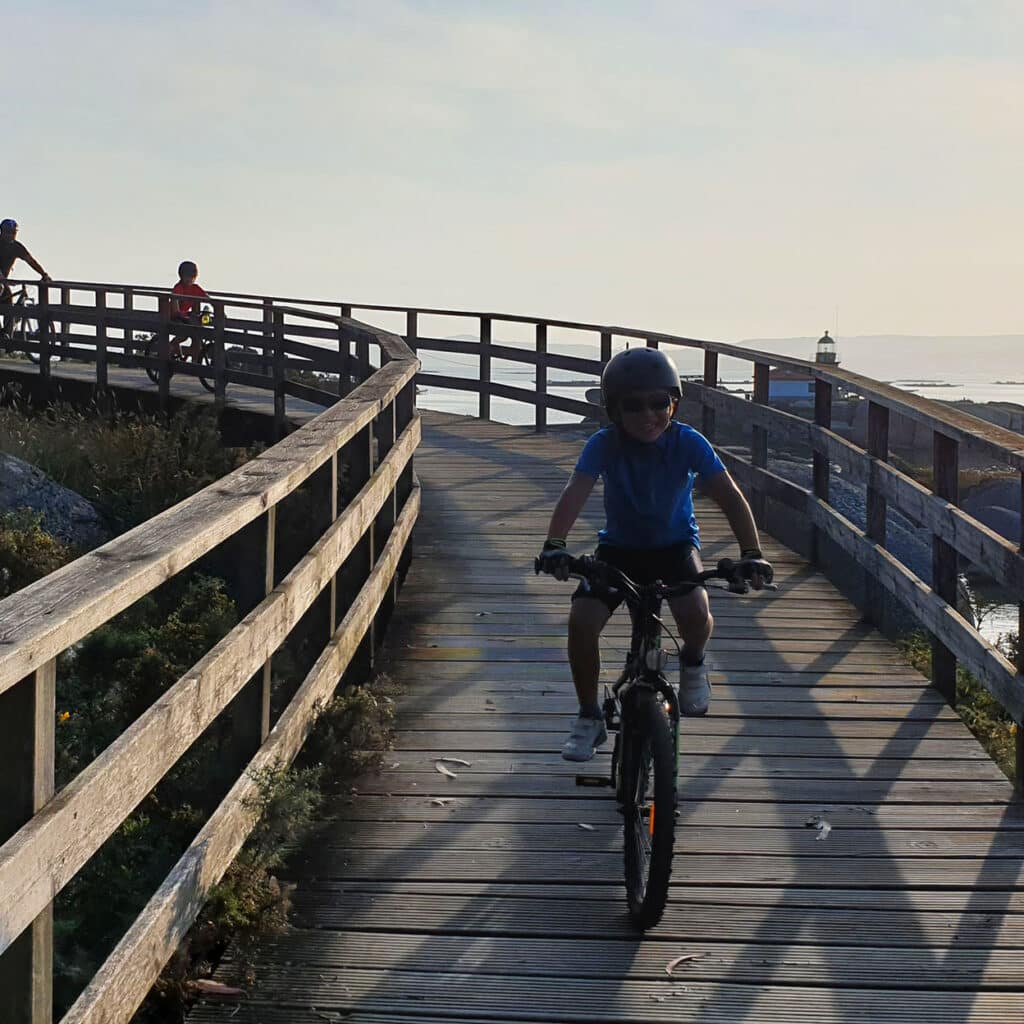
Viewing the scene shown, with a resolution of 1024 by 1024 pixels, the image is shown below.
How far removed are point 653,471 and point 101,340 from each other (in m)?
14.7

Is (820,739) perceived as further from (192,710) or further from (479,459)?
(479,459)

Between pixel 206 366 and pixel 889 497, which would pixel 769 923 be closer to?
pixel 889 497

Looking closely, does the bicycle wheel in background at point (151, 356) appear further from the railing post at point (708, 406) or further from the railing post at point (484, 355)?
the railing post at point (708, 406)

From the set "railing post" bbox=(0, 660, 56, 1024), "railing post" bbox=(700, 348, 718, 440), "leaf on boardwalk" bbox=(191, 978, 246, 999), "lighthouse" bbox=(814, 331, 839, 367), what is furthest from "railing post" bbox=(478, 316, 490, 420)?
"lighthouse" bbox=(814, 331, 839, 367)

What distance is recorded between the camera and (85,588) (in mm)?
2986

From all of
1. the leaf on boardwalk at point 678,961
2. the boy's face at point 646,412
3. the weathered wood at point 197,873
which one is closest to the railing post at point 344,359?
the weathered wood at point 197,873

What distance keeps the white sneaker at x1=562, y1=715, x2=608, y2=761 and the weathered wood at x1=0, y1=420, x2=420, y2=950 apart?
1.00 metres

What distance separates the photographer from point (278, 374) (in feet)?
56.5

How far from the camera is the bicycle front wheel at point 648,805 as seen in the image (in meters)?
4.32

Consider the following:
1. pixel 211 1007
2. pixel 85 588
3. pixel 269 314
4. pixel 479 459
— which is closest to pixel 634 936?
pixel 211 1007

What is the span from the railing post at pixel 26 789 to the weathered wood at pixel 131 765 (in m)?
0.04

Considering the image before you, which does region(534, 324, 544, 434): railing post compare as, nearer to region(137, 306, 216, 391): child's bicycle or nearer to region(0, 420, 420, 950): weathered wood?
region(137, 306, 216, 391): child's bicycle

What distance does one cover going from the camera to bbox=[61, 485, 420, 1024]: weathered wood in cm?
320

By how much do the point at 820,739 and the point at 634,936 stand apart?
2332 millimetres
